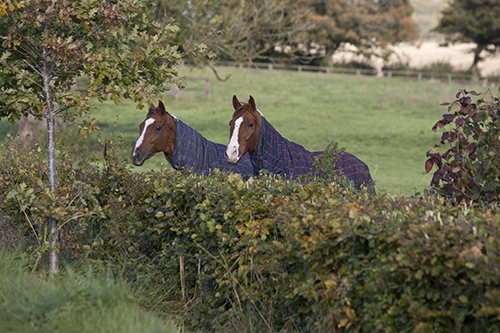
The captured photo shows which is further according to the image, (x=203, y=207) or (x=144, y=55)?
(x=144, y=55)

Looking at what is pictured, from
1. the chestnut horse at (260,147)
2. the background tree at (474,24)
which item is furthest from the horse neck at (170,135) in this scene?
the background tree at (474,24)

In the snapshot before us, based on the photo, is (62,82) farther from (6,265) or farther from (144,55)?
(6,265)

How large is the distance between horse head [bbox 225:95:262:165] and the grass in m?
2.53

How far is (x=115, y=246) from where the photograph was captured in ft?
19.8

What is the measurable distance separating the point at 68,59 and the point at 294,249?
3364 millimetres

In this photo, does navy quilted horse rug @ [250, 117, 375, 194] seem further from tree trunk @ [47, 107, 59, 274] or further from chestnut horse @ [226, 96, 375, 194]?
tree trunk @ [47, 107, 59, 274]

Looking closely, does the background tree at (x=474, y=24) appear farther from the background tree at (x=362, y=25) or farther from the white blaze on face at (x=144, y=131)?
the white blaze on face at (x=144, y=131)

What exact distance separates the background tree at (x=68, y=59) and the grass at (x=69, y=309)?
4.39ft

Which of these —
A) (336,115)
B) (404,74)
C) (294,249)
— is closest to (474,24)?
(404,74)

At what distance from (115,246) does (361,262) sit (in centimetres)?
305

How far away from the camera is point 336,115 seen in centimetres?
3005

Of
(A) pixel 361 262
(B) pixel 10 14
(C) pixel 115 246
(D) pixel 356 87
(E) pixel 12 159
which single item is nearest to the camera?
(A) pixel 361 262

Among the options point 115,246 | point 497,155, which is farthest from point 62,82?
point 497,155

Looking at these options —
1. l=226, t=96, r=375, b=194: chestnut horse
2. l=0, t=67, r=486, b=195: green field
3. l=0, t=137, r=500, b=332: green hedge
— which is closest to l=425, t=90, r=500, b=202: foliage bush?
l=0, t=137, r=500, b=332: green hedge
